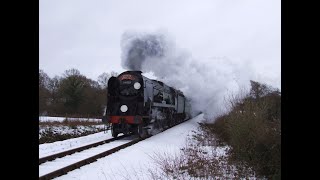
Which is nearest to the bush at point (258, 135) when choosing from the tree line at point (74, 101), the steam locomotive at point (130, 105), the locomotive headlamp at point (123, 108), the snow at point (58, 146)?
the snow at point (58, 146)

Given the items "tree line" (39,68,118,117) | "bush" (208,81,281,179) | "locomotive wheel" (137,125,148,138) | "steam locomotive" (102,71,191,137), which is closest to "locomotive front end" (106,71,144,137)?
"steam locomotive" (102,71,191,137)

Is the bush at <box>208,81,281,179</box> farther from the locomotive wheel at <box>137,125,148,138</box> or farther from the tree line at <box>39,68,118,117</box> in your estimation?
the tree line at <box>39,68,118,117</box>

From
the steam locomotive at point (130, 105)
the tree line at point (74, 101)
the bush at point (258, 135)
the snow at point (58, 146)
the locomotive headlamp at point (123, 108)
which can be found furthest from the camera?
the tree line at point (74, 101)

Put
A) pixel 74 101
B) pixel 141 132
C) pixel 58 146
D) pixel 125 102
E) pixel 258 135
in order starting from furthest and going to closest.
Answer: pixel 74 101
pixel 125 102
pixel 141 132
pixel 58 146
pixel 258 135

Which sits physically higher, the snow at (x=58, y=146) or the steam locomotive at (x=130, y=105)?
the steam locomotive at (x=130, y=105)

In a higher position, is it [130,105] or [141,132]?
[130,105]

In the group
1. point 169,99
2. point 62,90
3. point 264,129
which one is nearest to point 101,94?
point 62,90

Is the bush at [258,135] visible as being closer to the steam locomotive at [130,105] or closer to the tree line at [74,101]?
the steam locomotive at [130,105]

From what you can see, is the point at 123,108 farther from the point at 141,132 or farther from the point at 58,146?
the point at 58,146

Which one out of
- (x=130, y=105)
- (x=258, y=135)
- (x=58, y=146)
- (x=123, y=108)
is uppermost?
(x=130, y=105)

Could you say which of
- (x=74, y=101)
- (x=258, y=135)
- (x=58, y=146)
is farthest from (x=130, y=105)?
(x=74, y=101)

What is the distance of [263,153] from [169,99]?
15549 mm
